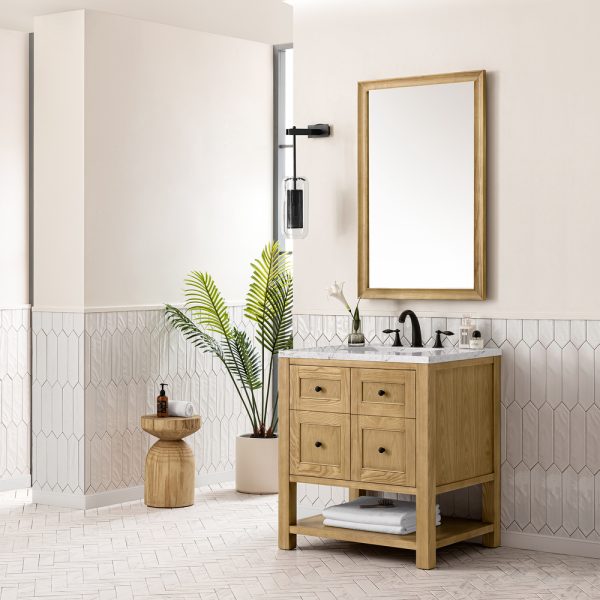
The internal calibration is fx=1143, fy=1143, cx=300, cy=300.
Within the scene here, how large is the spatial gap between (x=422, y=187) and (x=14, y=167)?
8.03ft

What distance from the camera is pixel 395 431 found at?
4.47m

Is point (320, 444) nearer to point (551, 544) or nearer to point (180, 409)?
point (551, 544)

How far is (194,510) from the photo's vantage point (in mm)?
5676

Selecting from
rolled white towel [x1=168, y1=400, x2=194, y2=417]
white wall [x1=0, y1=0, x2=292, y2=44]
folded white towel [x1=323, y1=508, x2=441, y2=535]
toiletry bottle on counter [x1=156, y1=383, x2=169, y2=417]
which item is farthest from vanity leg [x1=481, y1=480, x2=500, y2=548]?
white wall [x1=0, y1=0, x2=292, y2=44]

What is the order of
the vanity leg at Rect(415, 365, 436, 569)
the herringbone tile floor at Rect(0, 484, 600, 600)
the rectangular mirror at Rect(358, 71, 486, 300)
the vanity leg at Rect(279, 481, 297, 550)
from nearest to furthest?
the herringbone tile floor at Rect(0, 484, 600, 600)
the vanity leg at Rect(415, 365, 436, 569)
the vanity leg at Rect(279, 481, 297, 550)
the rectangular mirror at Rect(358, 71, 486, 300)

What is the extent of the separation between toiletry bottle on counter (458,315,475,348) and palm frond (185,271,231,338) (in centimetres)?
168

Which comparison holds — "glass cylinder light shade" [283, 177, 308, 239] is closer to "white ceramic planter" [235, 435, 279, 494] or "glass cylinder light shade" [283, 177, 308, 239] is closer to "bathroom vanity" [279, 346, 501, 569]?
"bathroom vanity" [279, 346, 501, 569]

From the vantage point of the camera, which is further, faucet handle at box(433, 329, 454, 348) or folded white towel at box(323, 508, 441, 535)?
faucet handle at box(433, 329, 454, 348)

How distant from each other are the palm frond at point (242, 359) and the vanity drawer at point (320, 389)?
1424 millimetres

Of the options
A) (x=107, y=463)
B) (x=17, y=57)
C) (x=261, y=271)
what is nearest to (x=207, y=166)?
(x=261, y=271)

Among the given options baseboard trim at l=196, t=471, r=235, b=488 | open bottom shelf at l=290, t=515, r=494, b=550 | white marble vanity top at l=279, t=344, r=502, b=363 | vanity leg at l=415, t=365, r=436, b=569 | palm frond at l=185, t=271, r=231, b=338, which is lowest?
baseboard trim at l=196, t=471, r=235, b=488

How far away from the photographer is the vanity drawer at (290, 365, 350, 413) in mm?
4602

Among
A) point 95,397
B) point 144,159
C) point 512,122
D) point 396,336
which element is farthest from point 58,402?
point 512,122

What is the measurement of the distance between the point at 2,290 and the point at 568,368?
3.09 meters
